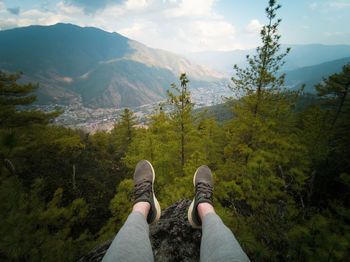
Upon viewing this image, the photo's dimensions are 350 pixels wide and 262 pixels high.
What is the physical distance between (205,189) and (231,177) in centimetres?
479

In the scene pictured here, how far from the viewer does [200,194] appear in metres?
3.07

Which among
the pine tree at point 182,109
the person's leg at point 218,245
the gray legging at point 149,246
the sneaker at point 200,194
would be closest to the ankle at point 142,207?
the gray legging at point 149,246

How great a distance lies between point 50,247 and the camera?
2.75 m

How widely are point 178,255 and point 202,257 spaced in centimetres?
73

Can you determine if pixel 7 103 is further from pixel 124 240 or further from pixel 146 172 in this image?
pixel 124 240

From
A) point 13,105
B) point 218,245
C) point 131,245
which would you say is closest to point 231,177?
point 218,245

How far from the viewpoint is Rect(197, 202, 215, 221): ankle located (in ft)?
8.23

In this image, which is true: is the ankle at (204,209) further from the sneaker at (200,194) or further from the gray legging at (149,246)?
the gray legging at (149,246)

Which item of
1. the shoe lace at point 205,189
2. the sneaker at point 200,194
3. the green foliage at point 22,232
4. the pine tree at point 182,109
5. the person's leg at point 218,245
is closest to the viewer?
the person's leg at point 218,245

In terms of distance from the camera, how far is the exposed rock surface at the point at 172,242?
2.22 metres

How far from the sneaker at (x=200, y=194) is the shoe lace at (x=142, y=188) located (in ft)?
3.29

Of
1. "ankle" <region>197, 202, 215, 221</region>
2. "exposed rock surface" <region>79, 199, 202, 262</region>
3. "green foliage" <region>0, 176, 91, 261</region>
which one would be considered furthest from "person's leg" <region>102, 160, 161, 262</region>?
"green foliage" <region>0, 176, 91, 261</region>

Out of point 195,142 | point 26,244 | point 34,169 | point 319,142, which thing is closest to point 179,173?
point 195,142

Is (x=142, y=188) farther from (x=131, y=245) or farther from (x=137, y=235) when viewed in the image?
(x=131, y=245)
